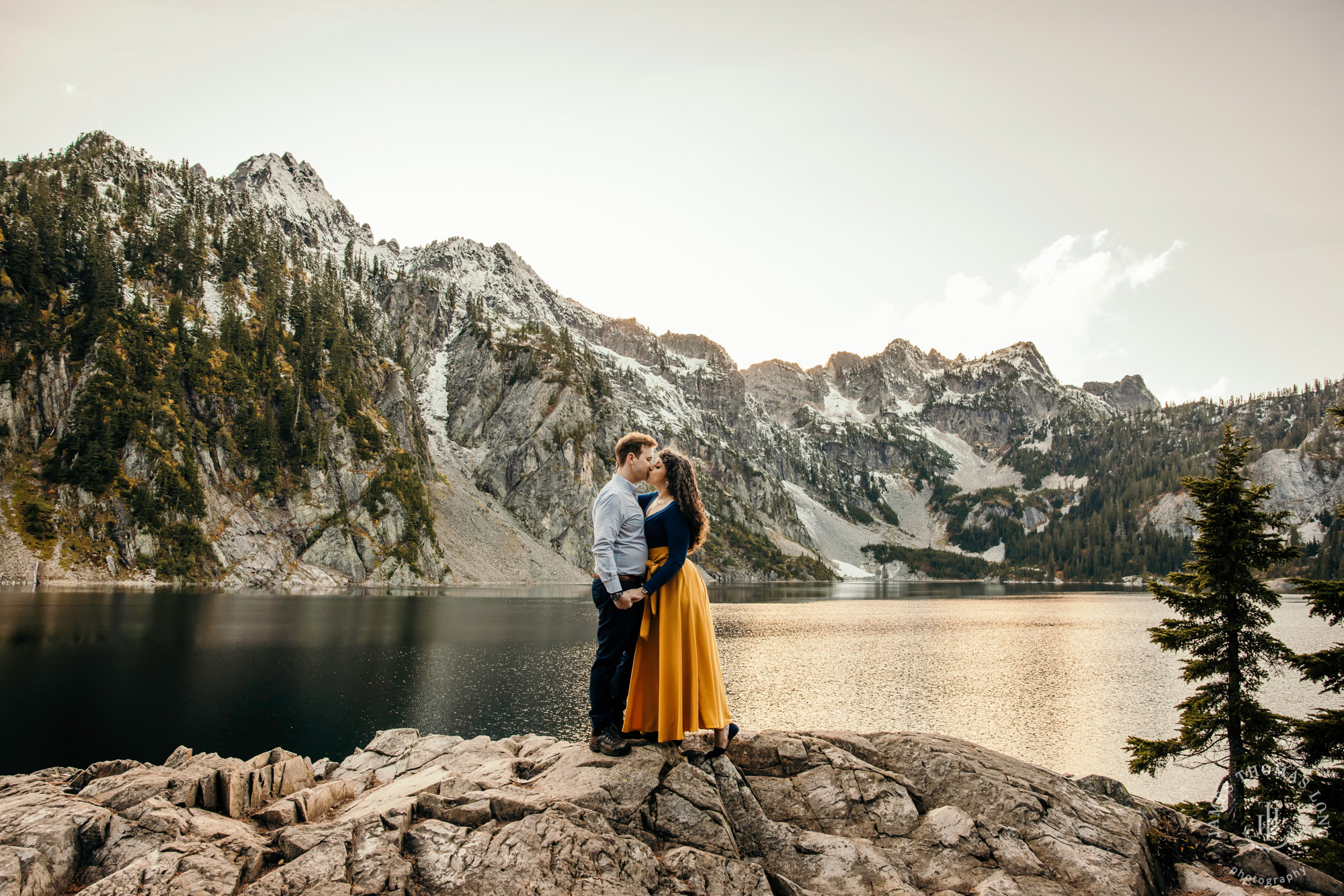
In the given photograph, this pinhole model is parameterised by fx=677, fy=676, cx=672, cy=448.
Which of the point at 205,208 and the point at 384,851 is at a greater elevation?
the point at 205,208

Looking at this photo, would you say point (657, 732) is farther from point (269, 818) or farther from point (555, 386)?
point (555, 386)

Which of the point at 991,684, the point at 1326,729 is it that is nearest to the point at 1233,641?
the point at 1326,729

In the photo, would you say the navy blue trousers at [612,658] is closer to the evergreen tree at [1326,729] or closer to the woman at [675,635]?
the woman at [675,635]

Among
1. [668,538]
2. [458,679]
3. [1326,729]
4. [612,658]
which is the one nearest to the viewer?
[668,538]

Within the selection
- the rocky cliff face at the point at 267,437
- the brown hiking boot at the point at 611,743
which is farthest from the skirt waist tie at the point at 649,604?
the rocky cliff face at the point at 267,437

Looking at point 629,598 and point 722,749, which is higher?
point 629,598

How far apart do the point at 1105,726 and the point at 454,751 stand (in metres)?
36.3

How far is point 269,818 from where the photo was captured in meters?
10.1

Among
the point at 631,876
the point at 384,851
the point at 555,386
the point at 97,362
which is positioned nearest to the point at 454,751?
the point at 384,851

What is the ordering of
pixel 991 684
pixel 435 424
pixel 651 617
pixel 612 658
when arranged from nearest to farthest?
pixel 651 617 < pixel 612 658 < pixel 991 684 < pixel 435 424

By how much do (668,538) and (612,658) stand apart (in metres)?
1.96

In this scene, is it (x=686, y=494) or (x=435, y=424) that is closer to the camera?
(x=686, y=494)

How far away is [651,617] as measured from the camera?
31.8 feet

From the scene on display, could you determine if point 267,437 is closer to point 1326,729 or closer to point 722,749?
point 722,749
